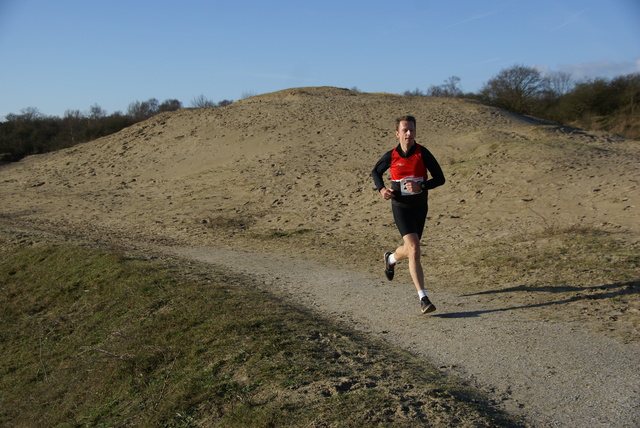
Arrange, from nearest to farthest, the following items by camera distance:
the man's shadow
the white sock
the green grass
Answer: the green grass, the man's shadow, the white sock

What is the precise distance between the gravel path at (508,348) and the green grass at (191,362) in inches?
10.7

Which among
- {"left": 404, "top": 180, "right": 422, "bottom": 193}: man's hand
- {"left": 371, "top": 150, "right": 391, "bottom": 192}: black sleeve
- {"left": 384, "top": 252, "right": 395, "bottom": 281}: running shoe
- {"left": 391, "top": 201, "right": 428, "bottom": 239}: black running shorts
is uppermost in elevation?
{"left": 371, "top": 150, "right": 391, "bottom": 192}: black sleeve

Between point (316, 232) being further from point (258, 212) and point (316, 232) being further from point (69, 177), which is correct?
point (69, 177)

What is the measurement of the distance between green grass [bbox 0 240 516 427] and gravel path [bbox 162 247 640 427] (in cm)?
27

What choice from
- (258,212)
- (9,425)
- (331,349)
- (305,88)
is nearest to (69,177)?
(258,212)

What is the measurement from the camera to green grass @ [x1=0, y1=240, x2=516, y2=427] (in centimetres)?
372

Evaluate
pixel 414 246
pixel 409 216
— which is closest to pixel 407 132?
pixel 409 216

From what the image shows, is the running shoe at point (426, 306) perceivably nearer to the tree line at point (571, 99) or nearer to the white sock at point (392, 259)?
the white sock at point (392, 259)

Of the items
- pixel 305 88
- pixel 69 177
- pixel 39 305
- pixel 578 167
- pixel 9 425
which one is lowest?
pixel 9 425

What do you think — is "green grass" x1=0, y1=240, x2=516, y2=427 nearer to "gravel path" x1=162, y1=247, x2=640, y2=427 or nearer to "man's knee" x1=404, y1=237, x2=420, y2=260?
"gravel path" x1=162, y1=247, x2=640, y2=427

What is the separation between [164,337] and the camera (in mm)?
5879

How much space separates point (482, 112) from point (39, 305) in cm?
1846

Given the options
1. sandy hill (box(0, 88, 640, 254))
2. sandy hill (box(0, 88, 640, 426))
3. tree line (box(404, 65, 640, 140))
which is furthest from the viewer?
tree line (box(404, 65, 640, 140))

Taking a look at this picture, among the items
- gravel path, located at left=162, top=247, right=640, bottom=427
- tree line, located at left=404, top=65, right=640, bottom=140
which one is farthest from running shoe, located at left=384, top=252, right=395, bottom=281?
tree line, located at left=404, top=65, right=640, bottom=140
